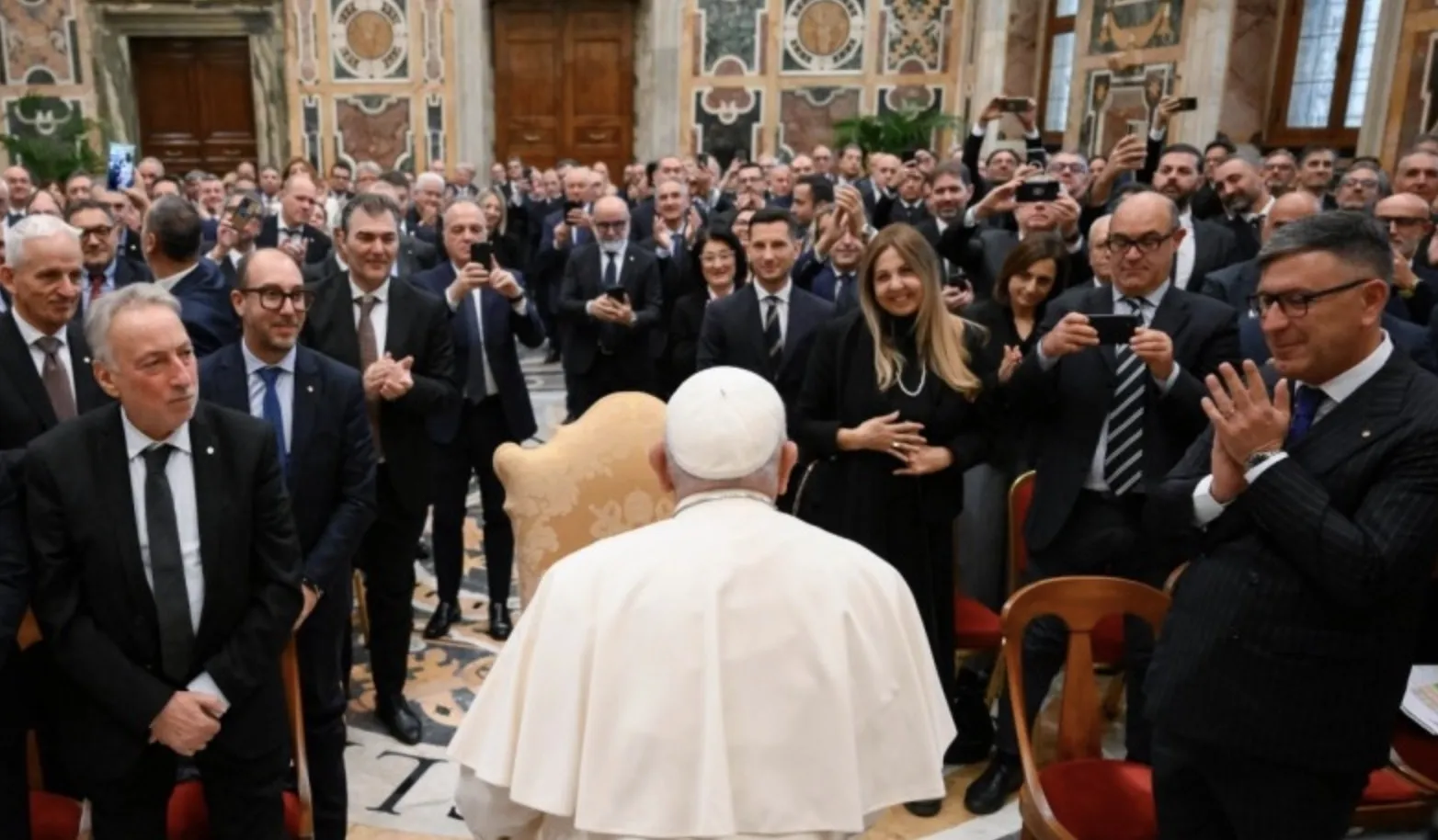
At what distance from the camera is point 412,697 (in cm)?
395

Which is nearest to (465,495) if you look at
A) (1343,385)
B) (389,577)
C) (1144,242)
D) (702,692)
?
(389,577)

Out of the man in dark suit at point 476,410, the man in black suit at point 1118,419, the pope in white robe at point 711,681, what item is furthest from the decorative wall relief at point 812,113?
the pope in white robe at point 711,681

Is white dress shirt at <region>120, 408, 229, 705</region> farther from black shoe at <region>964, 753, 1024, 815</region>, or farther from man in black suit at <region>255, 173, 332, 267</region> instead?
man in black suit at <region>255, 173, 332, 267</region>

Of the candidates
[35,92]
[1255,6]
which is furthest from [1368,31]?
[35,92]

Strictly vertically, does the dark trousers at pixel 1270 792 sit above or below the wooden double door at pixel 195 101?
below

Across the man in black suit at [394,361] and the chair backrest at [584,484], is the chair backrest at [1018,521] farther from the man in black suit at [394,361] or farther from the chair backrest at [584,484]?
the man in black suit at [394,361]

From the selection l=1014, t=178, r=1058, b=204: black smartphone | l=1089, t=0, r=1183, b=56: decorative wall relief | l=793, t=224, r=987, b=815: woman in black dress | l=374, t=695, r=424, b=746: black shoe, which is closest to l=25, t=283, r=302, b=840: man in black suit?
l=374, t=695, r=424, b=746: black shoe

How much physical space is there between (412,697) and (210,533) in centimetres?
188

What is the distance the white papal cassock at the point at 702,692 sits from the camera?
61.7 inches

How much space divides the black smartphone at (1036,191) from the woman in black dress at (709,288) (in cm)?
122

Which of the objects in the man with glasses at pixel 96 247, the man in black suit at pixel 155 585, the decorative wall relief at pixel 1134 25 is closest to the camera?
the man in black suit at pixel 155 585

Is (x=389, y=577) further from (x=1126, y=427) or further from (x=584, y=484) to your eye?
(x=1126, y=427)

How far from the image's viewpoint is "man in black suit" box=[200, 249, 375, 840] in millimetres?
2791

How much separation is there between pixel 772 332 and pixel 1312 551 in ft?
8.27
